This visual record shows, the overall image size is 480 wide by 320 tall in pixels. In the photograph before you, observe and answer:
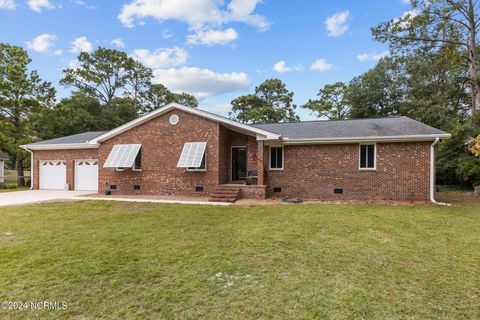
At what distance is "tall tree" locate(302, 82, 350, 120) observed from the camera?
3219 centimetres

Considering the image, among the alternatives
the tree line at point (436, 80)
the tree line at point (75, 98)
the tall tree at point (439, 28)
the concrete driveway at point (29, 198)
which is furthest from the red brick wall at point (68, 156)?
the tall tree at point (439, 28)

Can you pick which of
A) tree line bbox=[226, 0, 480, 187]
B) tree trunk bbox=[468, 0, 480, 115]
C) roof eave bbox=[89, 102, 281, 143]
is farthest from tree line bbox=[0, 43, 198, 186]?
tree trunk bbox=[468, 0, 480, 115]

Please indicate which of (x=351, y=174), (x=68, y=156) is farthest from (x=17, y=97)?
(x=351, y=174)

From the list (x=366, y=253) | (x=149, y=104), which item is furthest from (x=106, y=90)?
(x=366, y=253)

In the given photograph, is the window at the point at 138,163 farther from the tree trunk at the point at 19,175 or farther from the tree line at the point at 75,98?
the tree trunk at the point at 19,175

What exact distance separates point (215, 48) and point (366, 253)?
1916 centimetres

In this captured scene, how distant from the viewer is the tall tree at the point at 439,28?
1731 cm

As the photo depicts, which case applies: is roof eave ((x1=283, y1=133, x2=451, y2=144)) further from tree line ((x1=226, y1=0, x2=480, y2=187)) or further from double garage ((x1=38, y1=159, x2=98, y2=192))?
double garage ((x1=38, y1=159, x2=98, y2=192))

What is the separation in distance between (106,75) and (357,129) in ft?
112

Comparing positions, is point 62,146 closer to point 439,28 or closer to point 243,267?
point 243,267

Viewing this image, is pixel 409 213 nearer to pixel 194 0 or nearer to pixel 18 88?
pixel 194 0

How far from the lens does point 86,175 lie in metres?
16.5

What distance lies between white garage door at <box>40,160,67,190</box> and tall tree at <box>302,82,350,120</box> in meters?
28.5

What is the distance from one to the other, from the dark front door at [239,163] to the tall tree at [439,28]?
13.9 m
